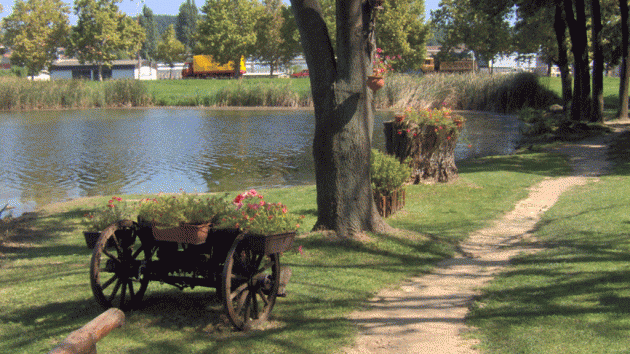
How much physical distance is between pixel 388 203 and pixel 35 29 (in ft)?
269

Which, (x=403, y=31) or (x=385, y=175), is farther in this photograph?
(x=403, y=31)

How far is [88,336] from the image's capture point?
348 cm

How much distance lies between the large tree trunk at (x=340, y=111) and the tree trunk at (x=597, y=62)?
22064mm

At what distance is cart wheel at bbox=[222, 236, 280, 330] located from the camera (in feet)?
17.4

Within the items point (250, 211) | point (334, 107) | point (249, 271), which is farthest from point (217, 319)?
point (334, 107)

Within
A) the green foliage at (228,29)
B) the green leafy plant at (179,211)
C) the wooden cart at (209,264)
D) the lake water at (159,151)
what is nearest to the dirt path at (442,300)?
the wooden cart at (209,264)

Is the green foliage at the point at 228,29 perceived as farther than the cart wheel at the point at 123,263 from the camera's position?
Yes

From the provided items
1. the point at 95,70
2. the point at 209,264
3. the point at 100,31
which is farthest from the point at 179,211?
the point at 95,70

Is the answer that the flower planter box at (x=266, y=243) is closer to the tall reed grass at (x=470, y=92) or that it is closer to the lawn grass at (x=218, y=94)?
the tall reed grass at (x=470, y=92)

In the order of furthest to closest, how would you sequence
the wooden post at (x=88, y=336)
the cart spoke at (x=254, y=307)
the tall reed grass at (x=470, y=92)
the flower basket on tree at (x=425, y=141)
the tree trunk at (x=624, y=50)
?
the tall reed grass at (x=470, y=92), the tree trunk at (x=624, y=50), the flower basket on tree at (x=425, y=141), the cart spoke at (x=254, y=307), the wooden post at (x=88, y=336)

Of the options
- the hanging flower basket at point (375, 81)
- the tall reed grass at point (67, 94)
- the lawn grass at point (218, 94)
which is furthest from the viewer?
the lawn grass at point (218, 94)

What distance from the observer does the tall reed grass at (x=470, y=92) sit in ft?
146

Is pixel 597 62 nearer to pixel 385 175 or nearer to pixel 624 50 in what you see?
pixel 624 50

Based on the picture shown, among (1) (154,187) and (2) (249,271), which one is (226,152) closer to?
(1) (154,187)
